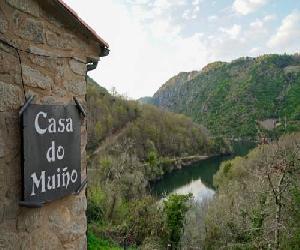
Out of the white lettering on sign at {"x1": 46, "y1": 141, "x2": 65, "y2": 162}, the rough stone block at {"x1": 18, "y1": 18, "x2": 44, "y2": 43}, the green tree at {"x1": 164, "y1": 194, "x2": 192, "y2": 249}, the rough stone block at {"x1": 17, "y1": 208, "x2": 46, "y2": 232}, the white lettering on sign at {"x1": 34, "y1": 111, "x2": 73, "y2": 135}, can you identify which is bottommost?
the green tree at {"x1": 164, "y1": 194, "x2": 192, "y2": 249}

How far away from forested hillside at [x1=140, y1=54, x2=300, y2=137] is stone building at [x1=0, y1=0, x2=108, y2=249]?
77933 millimetres

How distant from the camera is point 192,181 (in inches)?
2243

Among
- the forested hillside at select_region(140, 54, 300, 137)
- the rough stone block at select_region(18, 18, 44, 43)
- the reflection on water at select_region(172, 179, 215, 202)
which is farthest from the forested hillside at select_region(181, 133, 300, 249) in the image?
the forested hillside at select_region(140, 54, 300, 137)

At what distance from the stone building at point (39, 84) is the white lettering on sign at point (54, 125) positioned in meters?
0.14

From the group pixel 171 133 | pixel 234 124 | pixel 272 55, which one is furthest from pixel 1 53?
pixel 272 55

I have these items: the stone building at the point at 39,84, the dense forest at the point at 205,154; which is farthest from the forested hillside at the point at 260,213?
the stone building at the point at 39,84

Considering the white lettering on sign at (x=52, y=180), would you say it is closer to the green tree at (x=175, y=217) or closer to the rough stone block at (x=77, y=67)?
the rough stone block at (x=77, y=67)

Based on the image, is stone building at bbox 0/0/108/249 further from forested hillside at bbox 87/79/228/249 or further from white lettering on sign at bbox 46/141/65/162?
forested hillside at bbox 87/79/228/249

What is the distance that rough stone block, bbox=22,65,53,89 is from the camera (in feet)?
11.2

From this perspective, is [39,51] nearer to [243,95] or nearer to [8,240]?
[8,240]

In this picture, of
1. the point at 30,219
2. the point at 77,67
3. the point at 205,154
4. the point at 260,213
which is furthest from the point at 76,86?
the point at 205,154

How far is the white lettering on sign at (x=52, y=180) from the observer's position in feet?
10.8

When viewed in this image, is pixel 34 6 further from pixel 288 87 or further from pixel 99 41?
pixel 288 87

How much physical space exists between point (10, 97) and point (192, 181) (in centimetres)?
5468
